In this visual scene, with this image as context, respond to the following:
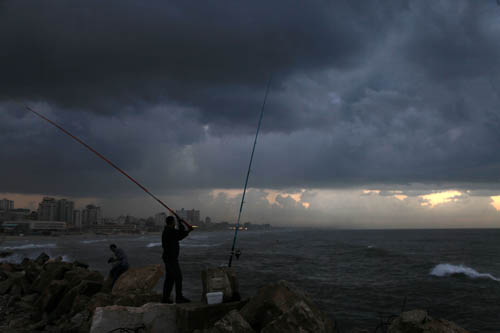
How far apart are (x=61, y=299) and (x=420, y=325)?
9.50 metres

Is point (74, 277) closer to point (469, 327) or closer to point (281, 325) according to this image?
point (281, 325)

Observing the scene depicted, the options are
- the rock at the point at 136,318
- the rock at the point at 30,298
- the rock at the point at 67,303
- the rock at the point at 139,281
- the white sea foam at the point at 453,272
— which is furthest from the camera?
the white sea foam at the point at 453,272

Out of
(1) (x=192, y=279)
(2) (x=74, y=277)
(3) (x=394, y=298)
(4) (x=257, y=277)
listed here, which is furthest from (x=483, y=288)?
(2) (x=74, y=277)

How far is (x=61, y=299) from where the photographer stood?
927 centimetres

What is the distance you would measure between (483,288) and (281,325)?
1744cm

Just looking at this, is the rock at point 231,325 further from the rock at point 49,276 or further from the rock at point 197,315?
the rock at point 49,276

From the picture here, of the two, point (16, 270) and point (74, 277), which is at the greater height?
point (74, 277)

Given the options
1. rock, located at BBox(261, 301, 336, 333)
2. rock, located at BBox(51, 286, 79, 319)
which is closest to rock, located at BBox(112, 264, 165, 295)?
rock, located at BBox(51, 286, 79, 319)

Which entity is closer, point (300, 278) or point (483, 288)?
point (483, 288)

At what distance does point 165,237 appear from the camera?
5.82 meters

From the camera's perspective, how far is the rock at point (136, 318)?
4.99 meters

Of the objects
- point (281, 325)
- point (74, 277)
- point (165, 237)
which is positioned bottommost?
point (74, 277)

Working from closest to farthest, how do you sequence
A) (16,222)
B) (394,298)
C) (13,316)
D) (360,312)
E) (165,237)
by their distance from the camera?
(165,237) → (13,316) → (360,312) → (394,298) → (16,222)

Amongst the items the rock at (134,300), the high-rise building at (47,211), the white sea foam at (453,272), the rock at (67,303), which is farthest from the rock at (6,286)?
the high-rise building at (47,211)
